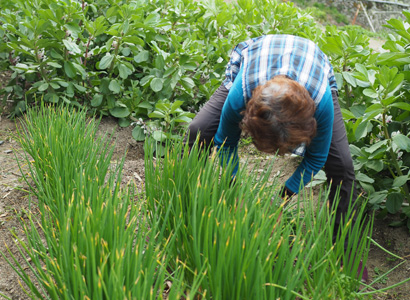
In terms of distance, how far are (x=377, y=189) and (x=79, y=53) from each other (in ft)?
6.18

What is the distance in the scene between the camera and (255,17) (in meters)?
3.46

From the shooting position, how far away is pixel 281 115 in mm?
1507

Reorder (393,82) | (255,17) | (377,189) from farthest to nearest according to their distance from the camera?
1. (255,17)
2. (377,189)
3. (393,82)

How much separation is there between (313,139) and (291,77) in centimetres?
26

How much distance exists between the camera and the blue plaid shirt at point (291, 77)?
170cm

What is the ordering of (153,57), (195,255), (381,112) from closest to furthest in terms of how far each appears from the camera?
(195,255)
(381,112)
(153,57)

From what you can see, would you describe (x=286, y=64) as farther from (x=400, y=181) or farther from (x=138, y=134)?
(x=138, y=134)

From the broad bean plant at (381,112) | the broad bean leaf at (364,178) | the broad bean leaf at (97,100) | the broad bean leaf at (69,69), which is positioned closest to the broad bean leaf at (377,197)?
the broad bean plant at (381,112)

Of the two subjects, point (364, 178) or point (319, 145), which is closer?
point (319, 145)

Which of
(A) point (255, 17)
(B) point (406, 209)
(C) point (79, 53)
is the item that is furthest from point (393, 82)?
(C) point (79, 53)

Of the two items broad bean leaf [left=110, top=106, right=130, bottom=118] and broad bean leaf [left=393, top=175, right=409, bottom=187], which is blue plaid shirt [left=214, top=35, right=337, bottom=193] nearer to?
broad bean leaf [left=393, top=175, right=409, bottom=187]

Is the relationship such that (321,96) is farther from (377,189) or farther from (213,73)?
(213,73)

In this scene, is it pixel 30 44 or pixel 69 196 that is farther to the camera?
pixel 30 44

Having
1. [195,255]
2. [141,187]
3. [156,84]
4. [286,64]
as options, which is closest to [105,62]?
[156,84]
